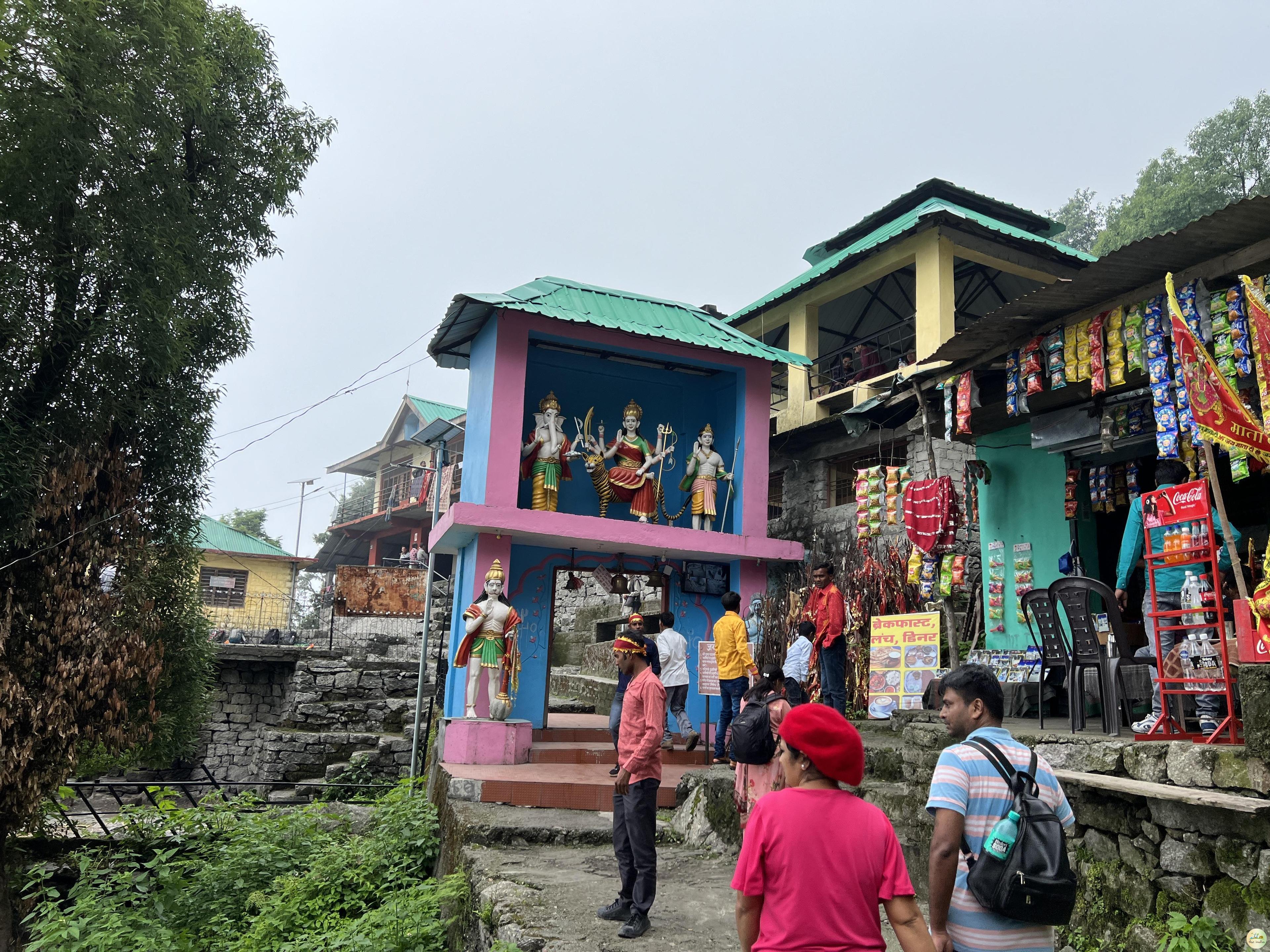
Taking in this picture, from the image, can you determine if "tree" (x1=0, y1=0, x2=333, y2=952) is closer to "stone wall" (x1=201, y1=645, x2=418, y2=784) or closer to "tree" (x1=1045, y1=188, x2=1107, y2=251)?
"stone wall" (x1=201, y1=645, x2=418, y2=784)

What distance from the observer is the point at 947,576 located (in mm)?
9961

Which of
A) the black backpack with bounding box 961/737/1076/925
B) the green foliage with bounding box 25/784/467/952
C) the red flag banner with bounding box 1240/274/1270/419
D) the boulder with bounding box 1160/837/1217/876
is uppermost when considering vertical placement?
the red flag banner with bounding box 1240/274/1270/419

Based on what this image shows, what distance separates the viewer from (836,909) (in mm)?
2701

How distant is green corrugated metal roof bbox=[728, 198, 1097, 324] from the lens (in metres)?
14.4

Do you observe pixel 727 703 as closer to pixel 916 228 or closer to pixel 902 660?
pixel 902 660

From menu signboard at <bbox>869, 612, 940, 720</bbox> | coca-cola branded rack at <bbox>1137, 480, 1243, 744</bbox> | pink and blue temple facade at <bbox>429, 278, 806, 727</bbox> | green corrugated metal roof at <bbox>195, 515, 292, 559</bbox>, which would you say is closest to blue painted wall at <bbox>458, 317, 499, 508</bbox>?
pink and blue temple facade at <bbox>429, 278, 806, 727</bbox>

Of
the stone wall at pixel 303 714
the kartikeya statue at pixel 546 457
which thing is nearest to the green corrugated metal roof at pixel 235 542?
the stone wall at pixel 303 714

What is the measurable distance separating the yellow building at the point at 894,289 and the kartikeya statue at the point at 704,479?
2535 millimetres

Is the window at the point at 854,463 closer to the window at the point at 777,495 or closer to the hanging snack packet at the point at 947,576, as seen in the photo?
the window at the point at 777,495

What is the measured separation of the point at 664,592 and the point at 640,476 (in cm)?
170

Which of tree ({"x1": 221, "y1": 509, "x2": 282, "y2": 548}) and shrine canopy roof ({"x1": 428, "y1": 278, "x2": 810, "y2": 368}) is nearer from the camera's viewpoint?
shrine canopy roof ({"x1": 428, "y1": 278, "x2": 810, "y2": 368})

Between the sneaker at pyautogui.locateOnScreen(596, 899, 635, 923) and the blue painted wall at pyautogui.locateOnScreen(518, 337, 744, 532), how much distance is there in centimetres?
816

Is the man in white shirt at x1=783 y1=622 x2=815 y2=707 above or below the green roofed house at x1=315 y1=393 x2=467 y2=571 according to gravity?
below

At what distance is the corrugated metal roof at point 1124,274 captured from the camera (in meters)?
6.38
